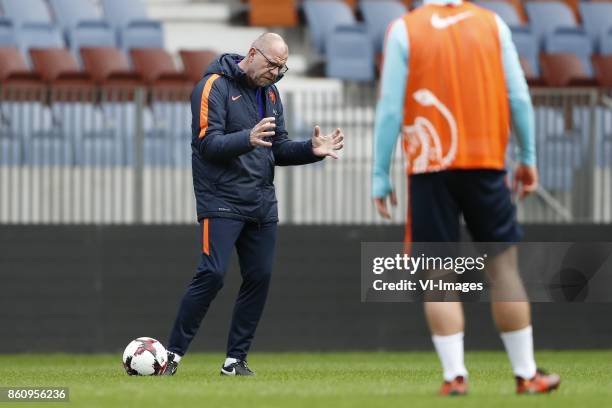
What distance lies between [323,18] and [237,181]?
11641 millimetres

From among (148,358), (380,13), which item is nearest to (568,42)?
(380,13)

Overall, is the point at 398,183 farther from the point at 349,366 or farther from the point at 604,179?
the point at 349,366

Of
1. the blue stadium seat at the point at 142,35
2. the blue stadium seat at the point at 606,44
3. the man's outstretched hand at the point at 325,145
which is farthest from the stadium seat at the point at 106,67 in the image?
the man's outstretched hand at the point at 325,145

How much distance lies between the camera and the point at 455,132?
19.8 feet

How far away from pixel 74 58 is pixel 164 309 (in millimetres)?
5001

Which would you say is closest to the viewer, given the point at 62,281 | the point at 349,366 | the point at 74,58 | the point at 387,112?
the point at 387,112

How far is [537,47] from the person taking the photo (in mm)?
19781

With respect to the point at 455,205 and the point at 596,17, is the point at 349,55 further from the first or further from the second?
the point at 455,205

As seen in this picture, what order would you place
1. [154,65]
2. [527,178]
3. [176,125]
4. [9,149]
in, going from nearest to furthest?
[527,178], [9,149], [176,125], [154,65]

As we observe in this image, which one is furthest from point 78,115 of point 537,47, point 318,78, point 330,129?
point 537,47

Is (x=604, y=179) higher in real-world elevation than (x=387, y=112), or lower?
lower

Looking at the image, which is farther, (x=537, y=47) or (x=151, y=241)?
(x=537, y=47)

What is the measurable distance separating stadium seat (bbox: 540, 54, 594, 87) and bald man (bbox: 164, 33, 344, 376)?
34.7ft

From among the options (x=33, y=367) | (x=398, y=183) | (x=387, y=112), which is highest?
(x=387, y=112)
